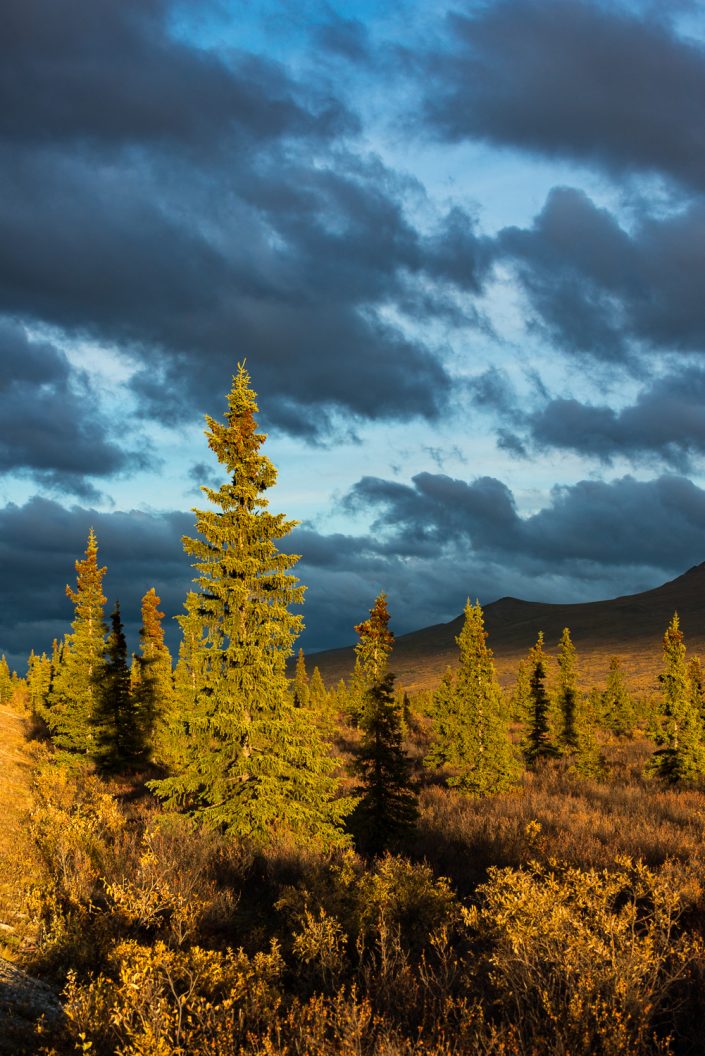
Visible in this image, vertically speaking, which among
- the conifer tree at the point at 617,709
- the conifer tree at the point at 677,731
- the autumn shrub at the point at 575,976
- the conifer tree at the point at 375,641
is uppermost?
the conifer tree at the point at 375,641

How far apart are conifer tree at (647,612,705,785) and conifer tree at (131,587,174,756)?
95.6ft

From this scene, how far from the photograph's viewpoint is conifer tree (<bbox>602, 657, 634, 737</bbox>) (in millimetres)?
62469

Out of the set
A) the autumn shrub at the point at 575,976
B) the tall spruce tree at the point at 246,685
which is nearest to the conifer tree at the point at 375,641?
the tall spruce tree at the point at 246,685

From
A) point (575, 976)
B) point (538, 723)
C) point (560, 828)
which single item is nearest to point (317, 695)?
point (538, 723)

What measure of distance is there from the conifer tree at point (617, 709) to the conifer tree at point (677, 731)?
95.2ft

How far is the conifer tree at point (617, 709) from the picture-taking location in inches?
2459

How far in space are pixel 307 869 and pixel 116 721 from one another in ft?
82.0

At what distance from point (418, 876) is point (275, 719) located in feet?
20.0

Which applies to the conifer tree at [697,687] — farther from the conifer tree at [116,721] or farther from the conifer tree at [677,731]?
the conifer tree at [116,721]

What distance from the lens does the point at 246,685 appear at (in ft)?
46.9

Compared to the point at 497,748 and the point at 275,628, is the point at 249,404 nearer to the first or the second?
the point at 275,628

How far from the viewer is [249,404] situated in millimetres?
16125

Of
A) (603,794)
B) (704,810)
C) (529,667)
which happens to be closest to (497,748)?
(603,794)

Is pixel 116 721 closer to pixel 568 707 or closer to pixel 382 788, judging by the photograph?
pixel 382 788
